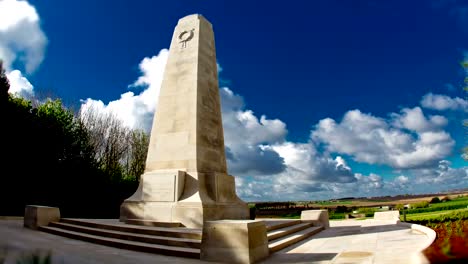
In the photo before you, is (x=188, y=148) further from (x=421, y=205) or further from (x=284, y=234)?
(x=421, y=205)

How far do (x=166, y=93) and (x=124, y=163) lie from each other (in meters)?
23.0

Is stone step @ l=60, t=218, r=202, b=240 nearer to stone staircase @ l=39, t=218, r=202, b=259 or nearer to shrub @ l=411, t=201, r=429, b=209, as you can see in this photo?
stone staircase @ l=39, t=218, r=202, b=259

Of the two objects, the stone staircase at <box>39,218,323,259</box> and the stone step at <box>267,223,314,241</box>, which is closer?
the stone staircase at <box>39,218,323,259</box>

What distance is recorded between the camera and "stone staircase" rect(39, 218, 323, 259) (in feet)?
29.0

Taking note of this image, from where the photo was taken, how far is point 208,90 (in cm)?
1501

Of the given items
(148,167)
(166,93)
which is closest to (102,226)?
(148,167)

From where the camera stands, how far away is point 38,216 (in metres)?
13.1

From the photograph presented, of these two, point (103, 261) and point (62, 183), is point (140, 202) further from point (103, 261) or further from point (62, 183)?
point (62, 183)

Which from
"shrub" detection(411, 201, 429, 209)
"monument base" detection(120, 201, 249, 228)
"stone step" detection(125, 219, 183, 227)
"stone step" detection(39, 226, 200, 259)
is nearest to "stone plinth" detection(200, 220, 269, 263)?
"stone step" detection(39, 226, 200, 259)

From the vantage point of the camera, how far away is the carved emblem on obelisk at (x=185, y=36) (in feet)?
51.2

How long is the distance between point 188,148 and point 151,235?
410 cm

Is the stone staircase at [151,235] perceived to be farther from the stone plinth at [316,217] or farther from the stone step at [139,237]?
the stone plinth at [316,217]

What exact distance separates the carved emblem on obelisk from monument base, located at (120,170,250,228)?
A: 6.31 meters

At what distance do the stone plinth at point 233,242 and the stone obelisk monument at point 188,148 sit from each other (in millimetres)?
3655
